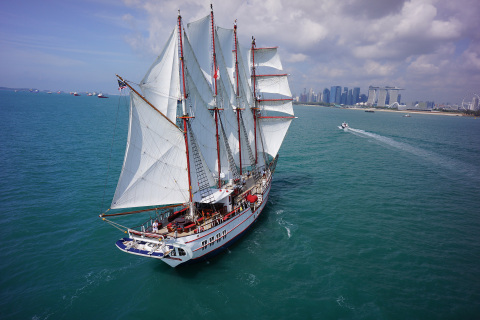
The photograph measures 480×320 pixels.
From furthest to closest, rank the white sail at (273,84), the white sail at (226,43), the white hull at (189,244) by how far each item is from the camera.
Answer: the white sail at (273,84)
the white sail at (226,43)
the white hull at (189,244)

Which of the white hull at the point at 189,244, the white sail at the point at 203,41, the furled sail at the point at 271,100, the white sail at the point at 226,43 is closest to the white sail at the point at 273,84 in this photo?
the furled sail at the point at 271,100

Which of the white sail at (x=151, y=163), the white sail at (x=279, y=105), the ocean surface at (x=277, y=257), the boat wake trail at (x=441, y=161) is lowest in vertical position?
the ocean surface at (x=277, y=257)

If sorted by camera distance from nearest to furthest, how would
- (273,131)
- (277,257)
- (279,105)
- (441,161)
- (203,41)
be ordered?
(277,257) < (203,41) < (273,131) < (279,105) < (441,161)

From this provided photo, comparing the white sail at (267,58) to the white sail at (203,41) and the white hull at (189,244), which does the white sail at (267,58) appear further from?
the white hull at (189,244)

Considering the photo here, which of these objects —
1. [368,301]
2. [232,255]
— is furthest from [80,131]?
[368,301]

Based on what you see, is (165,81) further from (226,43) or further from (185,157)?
(226,43)

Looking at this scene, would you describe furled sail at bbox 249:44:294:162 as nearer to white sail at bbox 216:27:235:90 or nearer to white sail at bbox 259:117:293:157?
white sail at bbox 259:117:293:157

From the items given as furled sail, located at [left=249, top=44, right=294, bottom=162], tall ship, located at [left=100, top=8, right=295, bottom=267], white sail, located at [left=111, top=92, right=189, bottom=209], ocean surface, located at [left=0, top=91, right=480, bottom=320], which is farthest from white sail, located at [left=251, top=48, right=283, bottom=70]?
white sail, located at [left=111, top=92, right=189, bottom=209]

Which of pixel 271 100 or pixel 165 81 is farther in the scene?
pixel 271 100

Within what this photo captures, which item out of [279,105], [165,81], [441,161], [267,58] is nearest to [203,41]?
[165,81]
